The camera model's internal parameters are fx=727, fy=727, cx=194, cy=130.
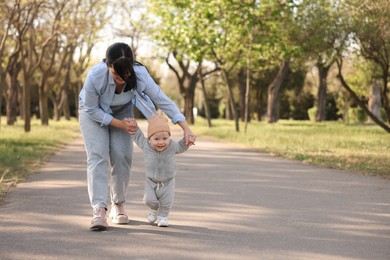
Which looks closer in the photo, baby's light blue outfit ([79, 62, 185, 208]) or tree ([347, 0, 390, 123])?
baby's light blue outfit ([79, 62, 185, 208])

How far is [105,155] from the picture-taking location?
6.56 m

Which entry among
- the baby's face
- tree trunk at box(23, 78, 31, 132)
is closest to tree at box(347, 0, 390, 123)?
tree trunk at box(23, 78, 31, 132)

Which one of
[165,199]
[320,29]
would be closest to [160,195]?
[165,199]

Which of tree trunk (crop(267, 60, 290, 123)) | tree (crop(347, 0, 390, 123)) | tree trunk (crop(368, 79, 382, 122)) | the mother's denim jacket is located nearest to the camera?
the mother's denim jacket

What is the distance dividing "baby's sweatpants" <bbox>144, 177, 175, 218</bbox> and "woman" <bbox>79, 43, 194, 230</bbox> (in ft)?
1.05

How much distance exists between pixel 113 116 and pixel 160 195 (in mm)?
849

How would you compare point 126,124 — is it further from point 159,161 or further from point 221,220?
point 221,220

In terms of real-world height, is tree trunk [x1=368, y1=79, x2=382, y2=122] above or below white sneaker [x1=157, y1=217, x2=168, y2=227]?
above

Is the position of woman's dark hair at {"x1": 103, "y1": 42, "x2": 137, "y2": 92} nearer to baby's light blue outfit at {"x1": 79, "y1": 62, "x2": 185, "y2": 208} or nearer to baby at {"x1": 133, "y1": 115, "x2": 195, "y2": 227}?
baby's light blue outfit at {"x1": 79, "y1": 62, "x2": 185, "y2": 208}

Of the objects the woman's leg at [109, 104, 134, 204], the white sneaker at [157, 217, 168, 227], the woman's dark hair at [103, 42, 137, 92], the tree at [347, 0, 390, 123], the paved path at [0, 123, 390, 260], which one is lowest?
the paved path at [0, 123, 390, 260]

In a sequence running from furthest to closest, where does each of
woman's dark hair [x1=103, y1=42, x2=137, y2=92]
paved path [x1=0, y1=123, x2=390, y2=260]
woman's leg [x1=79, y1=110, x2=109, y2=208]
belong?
1. woman's leg [x1=79, y1=110, x2=109, y2=208]
2. woman's dark hair [x1=103, y1=42, x2=137, y2=92]
3. paved path [x1=0, y1=123, x2=390, y2=260]

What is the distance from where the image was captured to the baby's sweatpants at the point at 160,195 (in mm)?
6543

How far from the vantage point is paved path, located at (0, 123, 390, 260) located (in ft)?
18.0

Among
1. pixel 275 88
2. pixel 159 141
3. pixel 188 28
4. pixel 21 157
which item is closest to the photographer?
pixel 159 141
